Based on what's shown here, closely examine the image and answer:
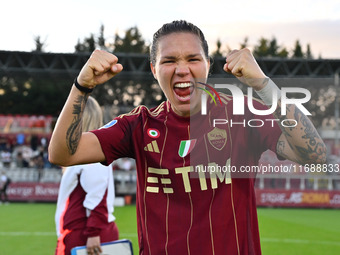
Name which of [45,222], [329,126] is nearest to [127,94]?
[329,126]

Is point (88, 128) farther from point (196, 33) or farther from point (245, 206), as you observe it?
point (245, 206)

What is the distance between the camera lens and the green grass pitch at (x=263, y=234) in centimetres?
988

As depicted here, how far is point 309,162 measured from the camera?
7.54 ft

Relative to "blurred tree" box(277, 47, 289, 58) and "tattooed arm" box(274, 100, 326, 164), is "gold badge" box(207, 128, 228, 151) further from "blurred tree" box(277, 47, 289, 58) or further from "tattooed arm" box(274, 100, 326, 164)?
"blurred tree" box(277, 47, 289, 58)

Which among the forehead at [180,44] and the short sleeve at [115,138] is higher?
the forehead at [180,44]

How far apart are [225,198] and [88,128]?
2.19 m

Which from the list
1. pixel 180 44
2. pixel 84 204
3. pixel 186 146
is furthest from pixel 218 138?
pixel 84 204

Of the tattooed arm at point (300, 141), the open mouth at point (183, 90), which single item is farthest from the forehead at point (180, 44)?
the tattooed arm at point (300, 141)

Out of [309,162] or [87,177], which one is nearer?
[309,162]

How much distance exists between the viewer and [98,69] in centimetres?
226

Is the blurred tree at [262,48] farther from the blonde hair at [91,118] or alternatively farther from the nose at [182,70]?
the nose at [182,70]

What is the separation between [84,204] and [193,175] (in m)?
2.21

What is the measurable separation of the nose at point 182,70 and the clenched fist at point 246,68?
235mm

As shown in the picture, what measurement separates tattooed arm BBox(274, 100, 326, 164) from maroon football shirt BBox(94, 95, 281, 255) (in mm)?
51
